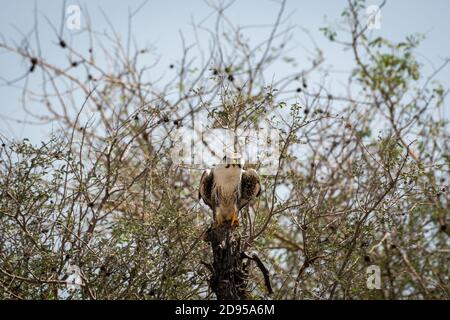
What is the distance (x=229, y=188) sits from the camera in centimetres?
619

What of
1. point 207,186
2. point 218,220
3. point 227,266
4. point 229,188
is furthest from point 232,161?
point 227,266

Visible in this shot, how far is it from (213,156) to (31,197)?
1.91 meters

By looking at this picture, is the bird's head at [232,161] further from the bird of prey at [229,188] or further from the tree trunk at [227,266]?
the tree trunk at [227,266]

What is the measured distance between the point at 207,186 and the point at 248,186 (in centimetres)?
37

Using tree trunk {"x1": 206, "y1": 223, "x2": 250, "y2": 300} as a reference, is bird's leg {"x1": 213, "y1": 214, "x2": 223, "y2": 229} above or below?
above

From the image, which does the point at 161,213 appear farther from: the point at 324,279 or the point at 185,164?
the point at 324,279

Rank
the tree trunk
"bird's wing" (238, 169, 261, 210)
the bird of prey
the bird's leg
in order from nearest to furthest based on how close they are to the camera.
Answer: the tree trunk, the bird's leg, the bird of prey, "bird's wing" (238, 169, 261, 210)

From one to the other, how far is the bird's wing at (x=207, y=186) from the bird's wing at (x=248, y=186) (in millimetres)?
280

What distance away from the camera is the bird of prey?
6.16 m

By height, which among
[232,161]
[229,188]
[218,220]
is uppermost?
[232,161]

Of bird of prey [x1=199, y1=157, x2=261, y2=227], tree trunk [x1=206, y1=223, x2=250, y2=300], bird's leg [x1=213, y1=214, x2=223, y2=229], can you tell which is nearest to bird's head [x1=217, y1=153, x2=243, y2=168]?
bird of prey [x1=199, y1=157, x2=261, y2=227]

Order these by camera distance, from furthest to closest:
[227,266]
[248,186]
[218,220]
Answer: [248,186]
[218,220]
[227,266]

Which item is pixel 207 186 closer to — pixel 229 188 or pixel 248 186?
pixel 229 188

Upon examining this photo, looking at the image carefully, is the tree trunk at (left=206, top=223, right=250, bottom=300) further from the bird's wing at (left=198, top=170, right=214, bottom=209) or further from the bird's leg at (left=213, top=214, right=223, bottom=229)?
the bird's wing at (left=198, top=170, right=214, bottom=209)
